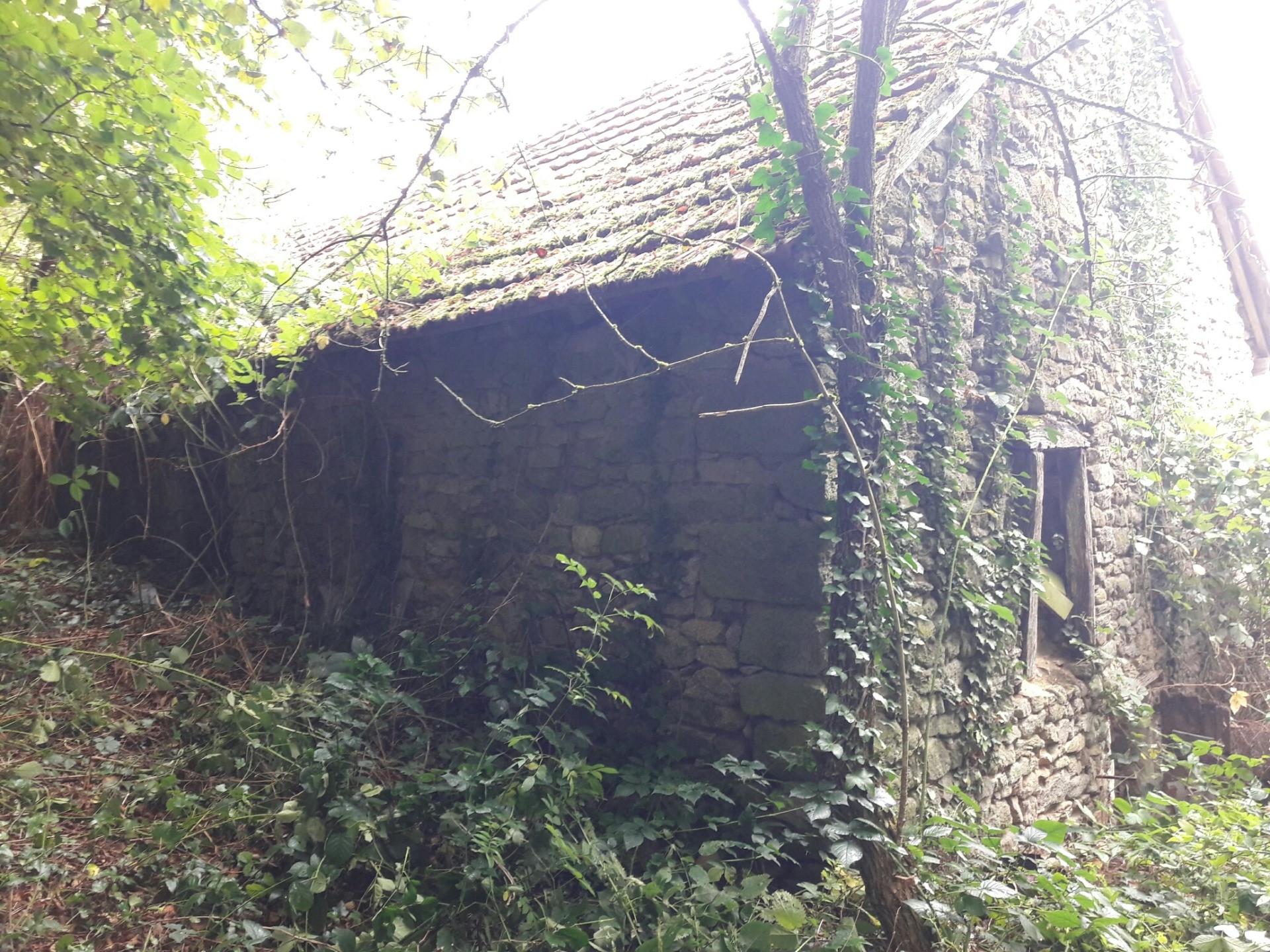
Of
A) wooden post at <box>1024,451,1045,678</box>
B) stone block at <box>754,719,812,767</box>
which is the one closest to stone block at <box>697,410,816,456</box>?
stone block at <box>754,719,812,767</box>

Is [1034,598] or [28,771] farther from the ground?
[1034,598]

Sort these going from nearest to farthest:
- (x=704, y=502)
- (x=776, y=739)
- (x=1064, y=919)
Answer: (x=1064, y=919)
(x=776, y=739)
(x=704, y=502)

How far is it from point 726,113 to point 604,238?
142 cm

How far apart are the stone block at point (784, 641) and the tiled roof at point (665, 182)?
4.78 ft

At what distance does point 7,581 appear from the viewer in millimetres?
5129

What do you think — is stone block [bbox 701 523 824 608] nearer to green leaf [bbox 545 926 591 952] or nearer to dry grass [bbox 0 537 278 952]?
green leaf [bbox 545 926 591 952]

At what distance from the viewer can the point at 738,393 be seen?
3609 mm

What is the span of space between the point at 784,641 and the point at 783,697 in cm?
22

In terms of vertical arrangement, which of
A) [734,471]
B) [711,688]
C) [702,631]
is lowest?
[711,688]

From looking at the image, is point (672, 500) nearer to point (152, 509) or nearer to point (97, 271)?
point (97, 271)

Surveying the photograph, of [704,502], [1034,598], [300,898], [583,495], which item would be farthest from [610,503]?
[1034,598]

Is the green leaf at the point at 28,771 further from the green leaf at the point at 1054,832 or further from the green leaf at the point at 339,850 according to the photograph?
the green leaf at the point at 1054,832

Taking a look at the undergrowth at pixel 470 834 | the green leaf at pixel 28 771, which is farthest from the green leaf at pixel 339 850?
the green leaf at pixel 28 771

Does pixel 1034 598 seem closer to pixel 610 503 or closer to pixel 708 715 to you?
pixel 708 715
